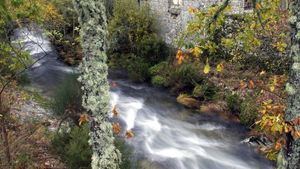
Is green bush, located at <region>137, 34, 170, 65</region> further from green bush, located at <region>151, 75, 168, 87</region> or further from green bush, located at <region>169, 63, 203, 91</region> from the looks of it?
green bush, located at <region>169, 63, 203, 91</region>

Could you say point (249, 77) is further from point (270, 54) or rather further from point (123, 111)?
point (123, 111)

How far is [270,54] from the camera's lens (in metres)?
12.9

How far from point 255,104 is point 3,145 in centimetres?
721

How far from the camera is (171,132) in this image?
1098 centimetres

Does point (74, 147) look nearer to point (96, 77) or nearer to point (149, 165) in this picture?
point (149, 165)

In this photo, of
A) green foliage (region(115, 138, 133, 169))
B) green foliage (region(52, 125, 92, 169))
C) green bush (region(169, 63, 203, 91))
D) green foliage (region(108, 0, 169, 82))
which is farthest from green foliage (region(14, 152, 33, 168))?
green foliage (region(108, 0, 169, 82))

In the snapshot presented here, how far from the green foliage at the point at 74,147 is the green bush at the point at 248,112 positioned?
537 centimetres

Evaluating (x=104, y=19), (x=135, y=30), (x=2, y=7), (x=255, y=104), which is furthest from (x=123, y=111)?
(x=104, y=19)

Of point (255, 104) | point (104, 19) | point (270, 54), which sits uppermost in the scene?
point (104, 19)

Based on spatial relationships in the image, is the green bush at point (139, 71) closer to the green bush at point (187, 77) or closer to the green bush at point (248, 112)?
the green bush at point (187, 77)

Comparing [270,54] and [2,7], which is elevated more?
[2,7]

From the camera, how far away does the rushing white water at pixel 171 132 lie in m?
9.30

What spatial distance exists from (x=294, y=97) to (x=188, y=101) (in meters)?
9.41

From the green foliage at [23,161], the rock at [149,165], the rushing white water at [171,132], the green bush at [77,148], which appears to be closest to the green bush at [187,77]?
the rushing white water at [171,132]
